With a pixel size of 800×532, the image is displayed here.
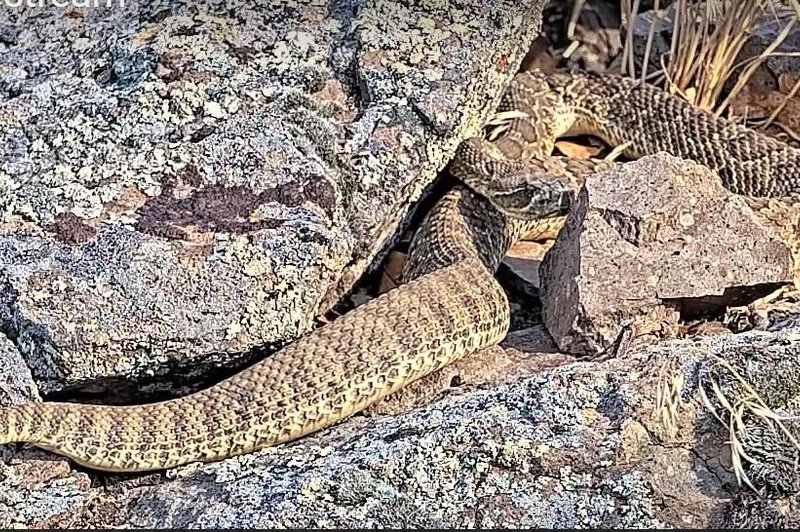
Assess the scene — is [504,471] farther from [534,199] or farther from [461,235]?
[534,199]

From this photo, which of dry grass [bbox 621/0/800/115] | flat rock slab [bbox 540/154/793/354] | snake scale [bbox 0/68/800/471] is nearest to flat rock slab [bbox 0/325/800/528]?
snake scale [bbox 0/68/800/471]

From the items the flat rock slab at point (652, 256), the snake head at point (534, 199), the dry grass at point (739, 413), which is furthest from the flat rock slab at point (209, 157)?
the dry grass at point (739, 413)

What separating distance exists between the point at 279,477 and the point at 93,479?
25.4 inches

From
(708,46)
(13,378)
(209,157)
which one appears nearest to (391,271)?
(209,157)

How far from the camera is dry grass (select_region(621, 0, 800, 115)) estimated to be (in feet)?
18.1

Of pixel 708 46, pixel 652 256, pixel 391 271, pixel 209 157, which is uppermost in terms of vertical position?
pixel 209 157

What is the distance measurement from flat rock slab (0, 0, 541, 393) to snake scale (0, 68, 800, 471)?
17 centimetres

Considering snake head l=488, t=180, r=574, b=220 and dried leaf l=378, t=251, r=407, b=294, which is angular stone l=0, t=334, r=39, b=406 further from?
snake head l=488, t=180, r=574, b=220

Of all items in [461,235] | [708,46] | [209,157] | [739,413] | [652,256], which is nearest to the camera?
[739,413]

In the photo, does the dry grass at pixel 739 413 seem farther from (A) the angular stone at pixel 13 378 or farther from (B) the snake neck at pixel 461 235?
(A) the angular stone at pixel 13 378

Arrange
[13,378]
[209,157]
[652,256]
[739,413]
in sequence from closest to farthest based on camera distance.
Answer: [739,413]
[13,378]
[209,157]
[652,256]

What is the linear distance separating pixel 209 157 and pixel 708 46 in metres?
2.69

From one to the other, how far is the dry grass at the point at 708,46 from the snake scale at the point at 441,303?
0.47 feet

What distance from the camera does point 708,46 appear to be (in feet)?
18.5
